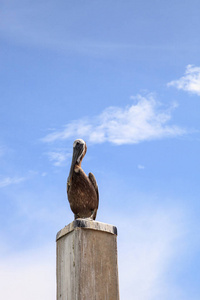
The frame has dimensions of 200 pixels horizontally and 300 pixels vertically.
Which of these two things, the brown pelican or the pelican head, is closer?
the brown pelican

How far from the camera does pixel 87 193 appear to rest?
23.9 feet

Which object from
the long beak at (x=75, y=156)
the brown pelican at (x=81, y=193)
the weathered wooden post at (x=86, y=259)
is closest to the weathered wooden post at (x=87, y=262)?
the weathered wooden post at (x=86, y=259)

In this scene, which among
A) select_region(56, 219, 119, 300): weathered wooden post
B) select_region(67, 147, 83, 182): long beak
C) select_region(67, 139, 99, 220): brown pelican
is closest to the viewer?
select_region(56, 219, 119, 300): weathered wooden post

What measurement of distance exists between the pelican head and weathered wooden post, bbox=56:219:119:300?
3.57 ft

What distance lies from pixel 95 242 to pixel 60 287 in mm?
850

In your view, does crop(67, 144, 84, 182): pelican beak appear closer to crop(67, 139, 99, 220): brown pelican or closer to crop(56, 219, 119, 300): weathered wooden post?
crop(67, 139, 99, 220): brown pelican

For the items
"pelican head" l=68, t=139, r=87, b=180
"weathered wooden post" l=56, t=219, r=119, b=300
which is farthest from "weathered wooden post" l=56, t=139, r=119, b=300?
"pelican head" l=68, t=139, r=87, b=180

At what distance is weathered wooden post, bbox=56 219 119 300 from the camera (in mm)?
6316

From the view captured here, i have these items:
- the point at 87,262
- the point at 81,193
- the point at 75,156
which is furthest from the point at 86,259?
the point at 75,156

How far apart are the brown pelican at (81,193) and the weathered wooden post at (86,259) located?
0.05 ft

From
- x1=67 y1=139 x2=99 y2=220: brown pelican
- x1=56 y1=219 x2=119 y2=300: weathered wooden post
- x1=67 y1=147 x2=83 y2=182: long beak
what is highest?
x1=67 y1=147 x2=83 y2=182: long beak

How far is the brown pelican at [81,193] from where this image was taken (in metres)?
7.22

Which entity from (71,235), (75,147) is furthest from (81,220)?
(75,147)

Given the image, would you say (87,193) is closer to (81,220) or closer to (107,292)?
(81,220)
